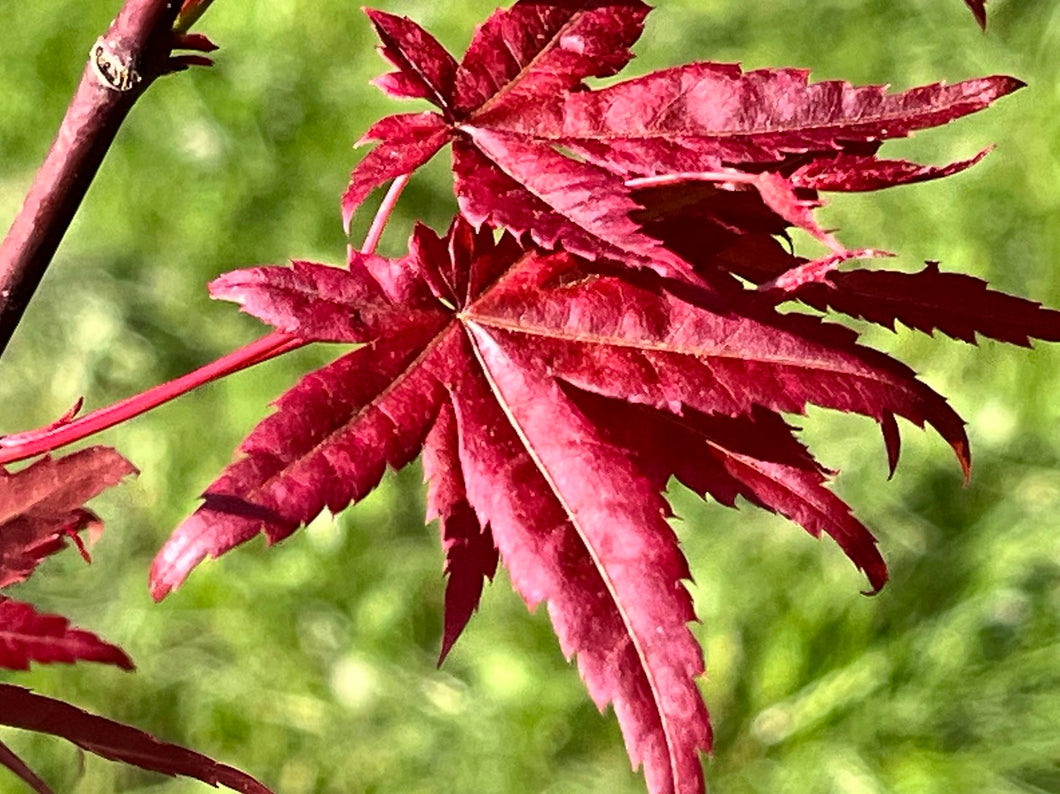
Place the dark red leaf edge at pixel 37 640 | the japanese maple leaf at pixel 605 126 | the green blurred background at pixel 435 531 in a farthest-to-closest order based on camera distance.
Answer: the green blurred background at pixel 435 531 → the japanese maple leaf at pixel 605 126 → the dark red leaf edge at pixel 37 640

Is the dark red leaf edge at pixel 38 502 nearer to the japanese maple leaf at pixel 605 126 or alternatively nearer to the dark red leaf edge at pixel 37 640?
the dark red leaf edge at pixel 37 640

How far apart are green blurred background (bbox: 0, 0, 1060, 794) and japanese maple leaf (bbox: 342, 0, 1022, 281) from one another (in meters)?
1.32

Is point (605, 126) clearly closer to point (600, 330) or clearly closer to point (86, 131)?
point (600, 330)

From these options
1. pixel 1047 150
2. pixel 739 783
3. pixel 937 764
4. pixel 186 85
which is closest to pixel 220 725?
pixel 739 783

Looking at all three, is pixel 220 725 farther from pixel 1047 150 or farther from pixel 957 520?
pixel 1047 150

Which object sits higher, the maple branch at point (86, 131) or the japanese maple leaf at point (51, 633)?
the maple branch at point (86, 131)

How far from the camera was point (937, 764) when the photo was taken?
72.0 inches

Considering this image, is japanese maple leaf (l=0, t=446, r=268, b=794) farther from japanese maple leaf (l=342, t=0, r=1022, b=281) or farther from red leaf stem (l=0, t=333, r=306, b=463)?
japanese maple leaf (l=342, t=0, r=1022, b=281)

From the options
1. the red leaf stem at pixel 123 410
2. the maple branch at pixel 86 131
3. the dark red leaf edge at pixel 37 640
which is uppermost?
the maple branch at pixel 86 131

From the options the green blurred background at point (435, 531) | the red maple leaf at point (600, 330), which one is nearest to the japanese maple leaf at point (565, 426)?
the red maple leaf at point (600, 330)

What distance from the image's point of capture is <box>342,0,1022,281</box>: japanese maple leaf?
2.02 ft

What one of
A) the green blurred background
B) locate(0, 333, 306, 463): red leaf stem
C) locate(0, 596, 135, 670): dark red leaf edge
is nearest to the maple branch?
locate(0, 333, 306, 463): red leaf stem

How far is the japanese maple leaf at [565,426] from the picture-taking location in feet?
1.97

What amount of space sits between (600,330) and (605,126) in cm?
Result: 10
